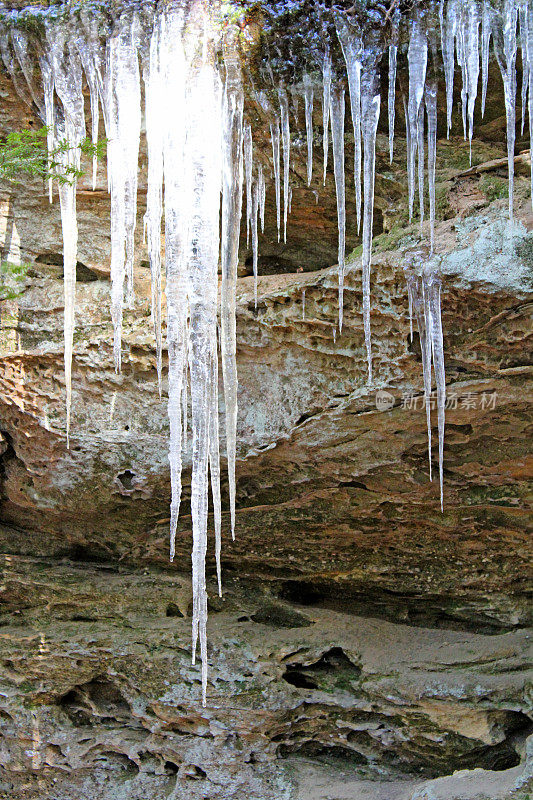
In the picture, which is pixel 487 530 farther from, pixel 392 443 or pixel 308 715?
pixel 308 715

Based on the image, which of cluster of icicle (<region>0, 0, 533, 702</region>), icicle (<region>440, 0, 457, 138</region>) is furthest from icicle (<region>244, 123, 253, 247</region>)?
icicle (<region>440, 0, 457, 138</region>)

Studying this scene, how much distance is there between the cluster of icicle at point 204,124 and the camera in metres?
Answer: 4.45

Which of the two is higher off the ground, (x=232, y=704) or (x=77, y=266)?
(x=77, y=266)

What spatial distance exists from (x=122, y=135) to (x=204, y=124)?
25.6 inches

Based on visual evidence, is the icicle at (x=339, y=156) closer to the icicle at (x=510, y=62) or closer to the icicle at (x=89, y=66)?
the icicle at (x=510, y=62)

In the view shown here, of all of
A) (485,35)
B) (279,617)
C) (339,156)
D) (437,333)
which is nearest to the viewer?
(485,35)

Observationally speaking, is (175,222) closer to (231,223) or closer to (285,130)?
(231,223)

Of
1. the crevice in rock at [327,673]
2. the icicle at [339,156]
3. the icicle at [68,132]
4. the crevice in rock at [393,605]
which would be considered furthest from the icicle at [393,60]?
the crevice in rock at [327,673]

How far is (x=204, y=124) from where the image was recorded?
4.64m

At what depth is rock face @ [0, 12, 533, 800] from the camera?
5578mm

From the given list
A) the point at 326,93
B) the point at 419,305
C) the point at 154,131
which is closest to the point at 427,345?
the point at 419,305

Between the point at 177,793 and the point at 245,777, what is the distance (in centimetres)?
54

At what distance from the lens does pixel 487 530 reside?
6.21m

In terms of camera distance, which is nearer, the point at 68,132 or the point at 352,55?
the point at 352,55
